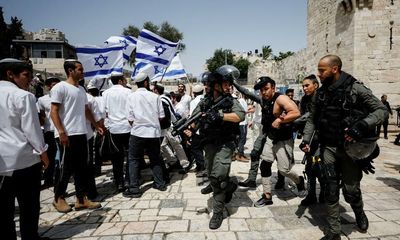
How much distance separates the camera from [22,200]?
282 centimetres

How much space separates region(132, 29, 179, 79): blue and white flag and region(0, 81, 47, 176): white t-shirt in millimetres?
4720

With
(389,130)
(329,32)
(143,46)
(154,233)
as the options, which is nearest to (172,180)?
(154,233)

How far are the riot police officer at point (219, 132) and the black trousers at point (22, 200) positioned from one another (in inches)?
79.3

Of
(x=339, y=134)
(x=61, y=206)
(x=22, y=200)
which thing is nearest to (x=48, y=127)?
(x=61, y=206)

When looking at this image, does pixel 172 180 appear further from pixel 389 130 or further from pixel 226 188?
pixel 389 130

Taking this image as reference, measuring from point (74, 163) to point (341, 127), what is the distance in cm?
361

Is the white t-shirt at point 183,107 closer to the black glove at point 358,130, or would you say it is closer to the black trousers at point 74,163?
the black trousers at point 74,163

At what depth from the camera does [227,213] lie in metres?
4.00

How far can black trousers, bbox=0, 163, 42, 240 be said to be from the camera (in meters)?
2.62

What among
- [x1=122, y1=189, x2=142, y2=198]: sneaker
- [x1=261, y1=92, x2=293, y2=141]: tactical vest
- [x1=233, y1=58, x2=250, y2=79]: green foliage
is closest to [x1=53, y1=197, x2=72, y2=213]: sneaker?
[x1=122, y1=189, x2=142, y2=198]: sneaker

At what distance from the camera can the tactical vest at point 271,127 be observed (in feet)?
13.6

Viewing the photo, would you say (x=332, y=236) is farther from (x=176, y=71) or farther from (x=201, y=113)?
(x=176, y=71)

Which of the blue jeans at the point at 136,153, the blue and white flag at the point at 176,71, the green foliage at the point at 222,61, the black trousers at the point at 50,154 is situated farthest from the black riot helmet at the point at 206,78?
the green foliage at the point at 222,61

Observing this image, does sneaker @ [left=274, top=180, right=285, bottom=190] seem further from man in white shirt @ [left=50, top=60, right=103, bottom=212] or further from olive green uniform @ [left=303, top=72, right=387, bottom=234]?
man in white shirt @ [left=50, top=60, right=103, bottom=212]
